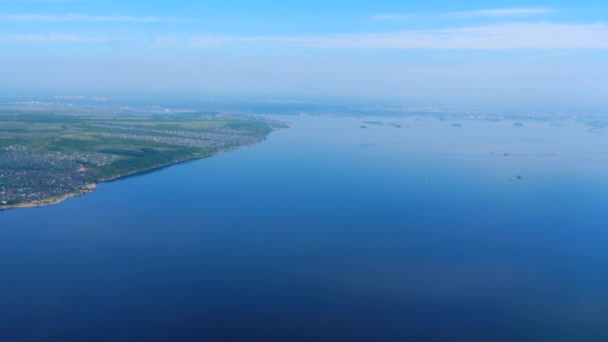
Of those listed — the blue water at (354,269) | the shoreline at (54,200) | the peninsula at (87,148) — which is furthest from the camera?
the peninsula at (87,148)

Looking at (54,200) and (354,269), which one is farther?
(54,200)

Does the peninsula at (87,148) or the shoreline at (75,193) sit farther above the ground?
the peninsula at (87,148)

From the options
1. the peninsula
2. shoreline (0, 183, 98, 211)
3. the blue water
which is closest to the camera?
the blue water

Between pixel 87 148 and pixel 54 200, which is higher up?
pixel 87 148

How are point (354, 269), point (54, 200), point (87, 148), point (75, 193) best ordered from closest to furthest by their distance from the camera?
point (354, 269) → point (54, 200) → point (75, 193) → point (87, 148)

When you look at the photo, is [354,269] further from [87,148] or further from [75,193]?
[87,148]

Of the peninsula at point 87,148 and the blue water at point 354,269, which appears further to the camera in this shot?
the peninsula at point 87,148

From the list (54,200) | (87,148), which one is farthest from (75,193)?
(87,148)

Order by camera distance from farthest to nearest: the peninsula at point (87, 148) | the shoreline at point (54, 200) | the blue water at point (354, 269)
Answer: the peninsula at point (87, 148) → the shoreline at point (54, 200) → the blue water at point (354, 269)
